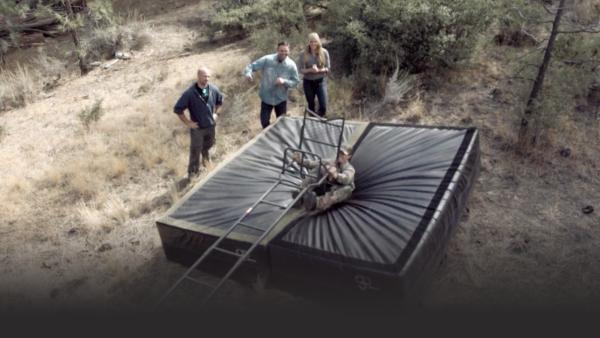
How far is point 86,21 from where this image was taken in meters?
15.3

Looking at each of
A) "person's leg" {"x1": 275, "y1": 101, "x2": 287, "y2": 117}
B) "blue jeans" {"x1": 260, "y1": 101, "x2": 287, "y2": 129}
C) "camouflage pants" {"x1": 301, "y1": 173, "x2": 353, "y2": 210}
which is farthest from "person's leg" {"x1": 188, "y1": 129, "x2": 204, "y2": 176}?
"camouflage pants" {"x1": 301, "y1": 173, "x2": 353, "y2": 210}

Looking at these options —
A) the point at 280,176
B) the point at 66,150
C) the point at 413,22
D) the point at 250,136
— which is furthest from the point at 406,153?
the point at 66,150

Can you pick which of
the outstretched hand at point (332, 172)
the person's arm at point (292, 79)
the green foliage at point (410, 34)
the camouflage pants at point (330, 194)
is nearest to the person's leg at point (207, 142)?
the person's arm at point (292, 79)

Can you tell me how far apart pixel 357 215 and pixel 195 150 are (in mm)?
3061

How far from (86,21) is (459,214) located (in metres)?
14.4

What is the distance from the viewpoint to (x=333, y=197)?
16.5ft

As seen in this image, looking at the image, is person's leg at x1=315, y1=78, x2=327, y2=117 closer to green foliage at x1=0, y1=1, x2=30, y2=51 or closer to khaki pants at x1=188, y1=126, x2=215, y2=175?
khaki pants at x1=188, y1=126, x2=215, y2=175

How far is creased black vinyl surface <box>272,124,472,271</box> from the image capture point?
417cm

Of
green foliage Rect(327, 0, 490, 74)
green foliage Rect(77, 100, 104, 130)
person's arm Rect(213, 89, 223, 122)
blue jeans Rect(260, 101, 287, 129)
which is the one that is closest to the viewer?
person's arm Rect(213, 89, 223, 122)

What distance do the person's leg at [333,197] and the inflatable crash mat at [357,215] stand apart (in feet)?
0.25

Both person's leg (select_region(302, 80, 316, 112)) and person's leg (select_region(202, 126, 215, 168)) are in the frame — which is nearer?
person's leg (select_region(202, 126, 215, 168))

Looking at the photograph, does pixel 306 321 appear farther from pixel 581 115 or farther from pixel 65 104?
pixel 65 104

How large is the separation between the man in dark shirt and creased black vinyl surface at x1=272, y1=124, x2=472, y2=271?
2127 mm

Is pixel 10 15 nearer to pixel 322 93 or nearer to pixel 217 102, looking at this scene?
pixel 217 102
